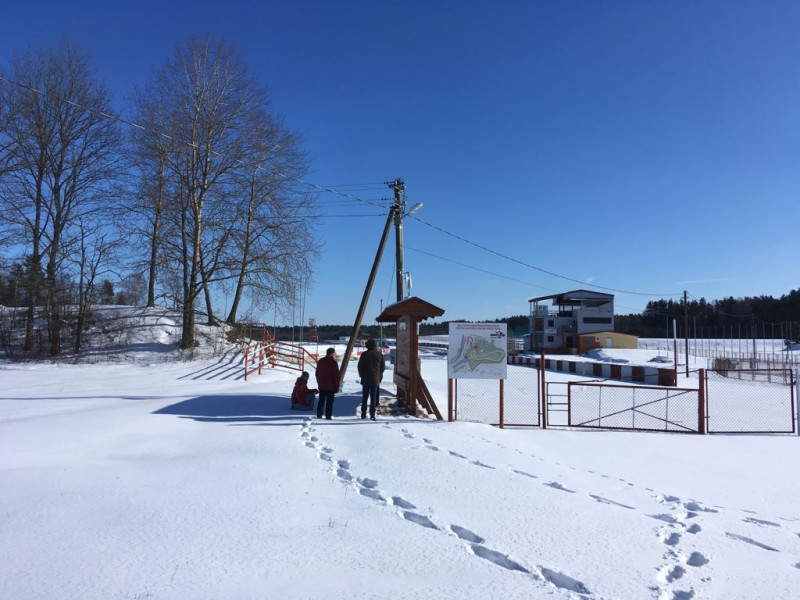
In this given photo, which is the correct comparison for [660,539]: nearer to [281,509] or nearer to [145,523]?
[281,509]

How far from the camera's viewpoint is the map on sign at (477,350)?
459 inches

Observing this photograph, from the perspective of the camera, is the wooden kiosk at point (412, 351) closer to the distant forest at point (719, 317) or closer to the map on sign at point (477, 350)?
the map on sign at point (477, 350)

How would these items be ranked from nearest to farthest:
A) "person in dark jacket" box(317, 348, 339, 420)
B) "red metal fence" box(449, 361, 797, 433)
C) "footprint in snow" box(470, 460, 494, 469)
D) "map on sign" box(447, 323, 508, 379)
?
"footprint in snow" box(470, 460, 494, 469)
"person in dark jacket" box(317, 348, 339, 420)
"map on sign" box(447, 323, 508, 379)
"red metal fence" box(449, 361, 797, 433)

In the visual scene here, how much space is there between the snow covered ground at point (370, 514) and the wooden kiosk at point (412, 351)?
2168mm

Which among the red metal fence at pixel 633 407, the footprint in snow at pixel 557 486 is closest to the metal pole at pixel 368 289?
the red metal fence at pixel 633 407

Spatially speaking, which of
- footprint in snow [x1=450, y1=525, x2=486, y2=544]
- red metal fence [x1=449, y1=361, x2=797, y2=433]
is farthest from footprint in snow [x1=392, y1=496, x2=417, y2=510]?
red metal fence [x1=449, y1=361, x2=797, y2=433]

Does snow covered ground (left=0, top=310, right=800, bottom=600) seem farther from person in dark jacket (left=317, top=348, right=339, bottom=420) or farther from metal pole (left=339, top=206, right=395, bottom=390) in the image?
metal pole (left=339, top=206, right=395, bottom=390)

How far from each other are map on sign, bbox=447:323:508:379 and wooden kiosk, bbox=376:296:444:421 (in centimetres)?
93

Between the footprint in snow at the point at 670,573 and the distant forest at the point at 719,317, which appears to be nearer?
the footprint in snow at the point at 670,573

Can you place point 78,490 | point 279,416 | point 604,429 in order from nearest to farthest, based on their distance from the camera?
point 78,490, point 279,416, point 604,429

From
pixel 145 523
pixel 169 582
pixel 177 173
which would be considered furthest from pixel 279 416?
pixel 177 173

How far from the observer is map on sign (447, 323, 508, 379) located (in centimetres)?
1165

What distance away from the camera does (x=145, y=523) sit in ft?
15.5

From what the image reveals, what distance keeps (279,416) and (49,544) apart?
7043mm
